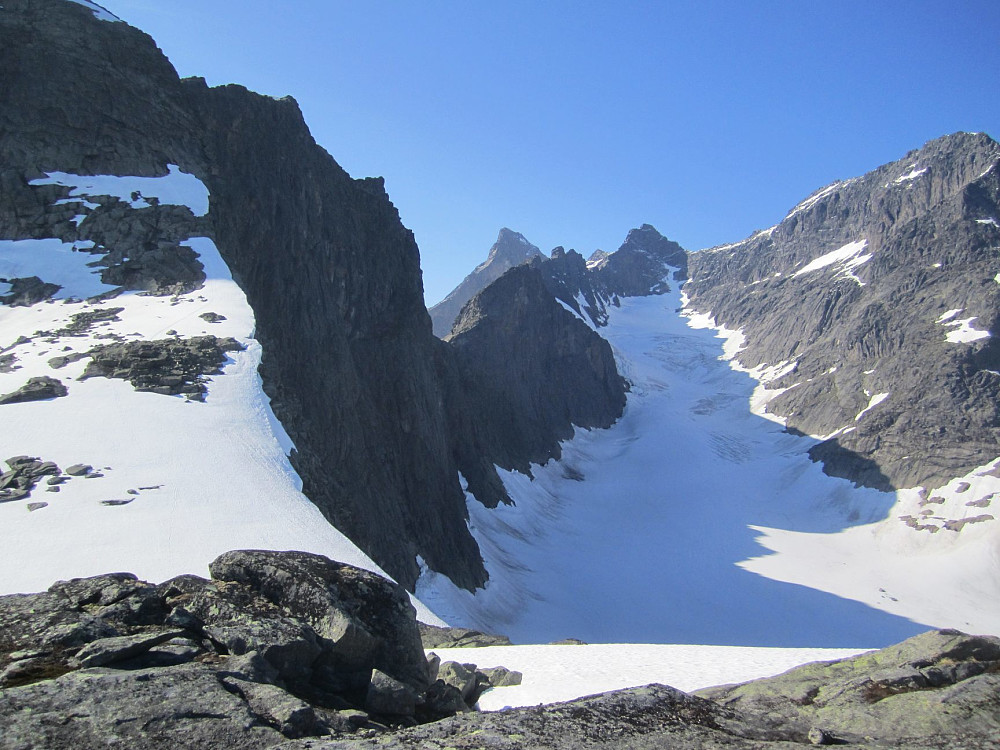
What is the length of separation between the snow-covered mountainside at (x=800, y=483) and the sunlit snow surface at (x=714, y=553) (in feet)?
0.97

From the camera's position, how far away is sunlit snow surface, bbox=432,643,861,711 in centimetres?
1381

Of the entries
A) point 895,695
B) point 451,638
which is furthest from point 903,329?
point 895,695

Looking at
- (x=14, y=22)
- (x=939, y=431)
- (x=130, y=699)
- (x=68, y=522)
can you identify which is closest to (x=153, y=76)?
(x=14, y=22)

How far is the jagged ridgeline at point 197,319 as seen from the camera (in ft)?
68.8

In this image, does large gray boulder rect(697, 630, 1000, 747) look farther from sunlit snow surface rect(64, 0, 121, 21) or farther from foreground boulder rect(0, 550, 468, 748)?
sunlit snow surface rect(64, 0, 121, 21)

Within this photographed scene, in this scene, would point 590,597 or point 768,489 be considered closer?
point 590,597

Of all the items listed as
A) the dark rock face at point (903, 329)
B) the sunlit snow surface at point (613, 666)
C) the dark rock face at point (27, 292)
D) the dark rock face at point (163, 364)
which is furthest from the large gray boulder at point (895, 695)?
the dark rock face at point (903, 329)

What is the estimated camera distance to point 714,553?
78062mm

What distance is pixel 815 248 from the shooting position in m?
198

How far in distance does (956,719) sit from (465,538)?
48709 millimetres

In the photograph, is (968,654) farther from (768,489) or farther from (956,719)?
(768,489)

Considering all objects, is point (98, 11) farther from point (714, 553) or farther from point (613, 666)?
point (714, 553)

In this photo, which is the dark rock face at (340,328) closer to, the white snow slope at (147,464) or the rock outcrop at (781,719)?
the white snow slope at (147,464)

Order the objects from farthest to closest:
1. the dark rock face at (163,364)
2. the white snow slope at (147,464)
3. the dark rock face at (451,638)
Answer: the dark rock face at (163,364)
the dark rock face at (451,638)
the white snow slope at (147,464)
